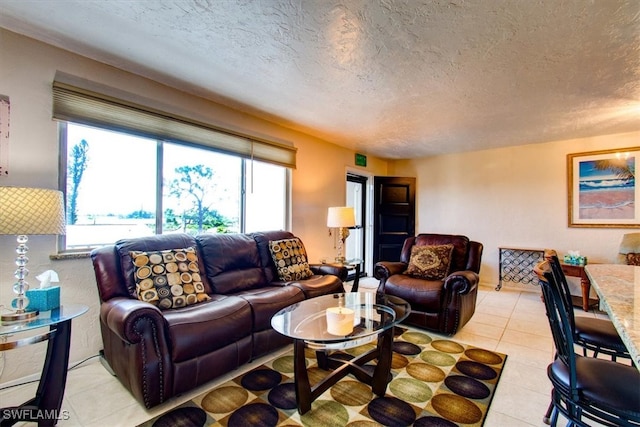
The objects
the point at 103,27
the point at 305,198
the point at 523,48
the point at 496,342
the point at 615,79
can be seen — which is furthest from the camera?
the point at 305,198

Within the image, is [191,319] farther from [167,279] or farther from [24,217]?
[24,217]

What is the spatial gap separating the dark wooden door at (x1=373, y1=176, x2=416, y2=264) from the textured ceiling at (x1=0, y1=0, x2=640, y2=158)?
2.23 metres

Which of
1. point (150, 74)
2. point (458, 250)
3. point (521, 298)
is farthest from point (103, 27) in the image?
point (521, 298)

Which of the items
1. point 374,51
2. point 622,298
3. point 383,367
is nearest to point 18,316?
point 383,367

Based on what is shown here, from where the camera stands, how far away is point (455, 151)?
17.3ft

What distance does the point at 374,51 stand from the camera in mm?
2119

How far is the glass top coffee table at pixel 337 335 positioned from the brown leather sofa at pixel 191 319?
324 millimetres

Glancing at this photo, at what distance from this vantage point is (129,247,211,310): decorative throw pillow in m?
2.15

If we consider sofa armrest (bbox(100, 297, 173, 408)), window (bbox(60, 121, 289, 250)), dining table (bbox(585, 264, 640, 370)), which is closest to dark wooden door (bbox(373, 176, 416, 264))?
window (bbox(60, 121, 289, 250))

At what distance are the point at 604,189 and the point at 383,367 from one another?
4.36 m

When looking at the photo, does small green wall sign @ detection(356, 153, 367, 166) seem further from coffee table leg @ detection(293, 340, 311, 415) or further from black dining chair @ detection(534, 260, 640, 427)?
black dining chair @ detection(534, 260, 640, 427)

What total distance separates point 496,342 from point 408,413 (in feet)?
4.98

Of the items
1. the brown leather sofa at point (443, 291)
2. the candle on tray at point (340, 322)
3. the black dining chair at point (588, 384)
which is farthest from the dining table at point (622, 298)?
the candle on tray at point (340, 322)

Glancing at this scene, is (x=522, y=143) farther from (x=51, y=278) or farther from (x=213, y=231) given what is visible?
(x=51, y=278)
